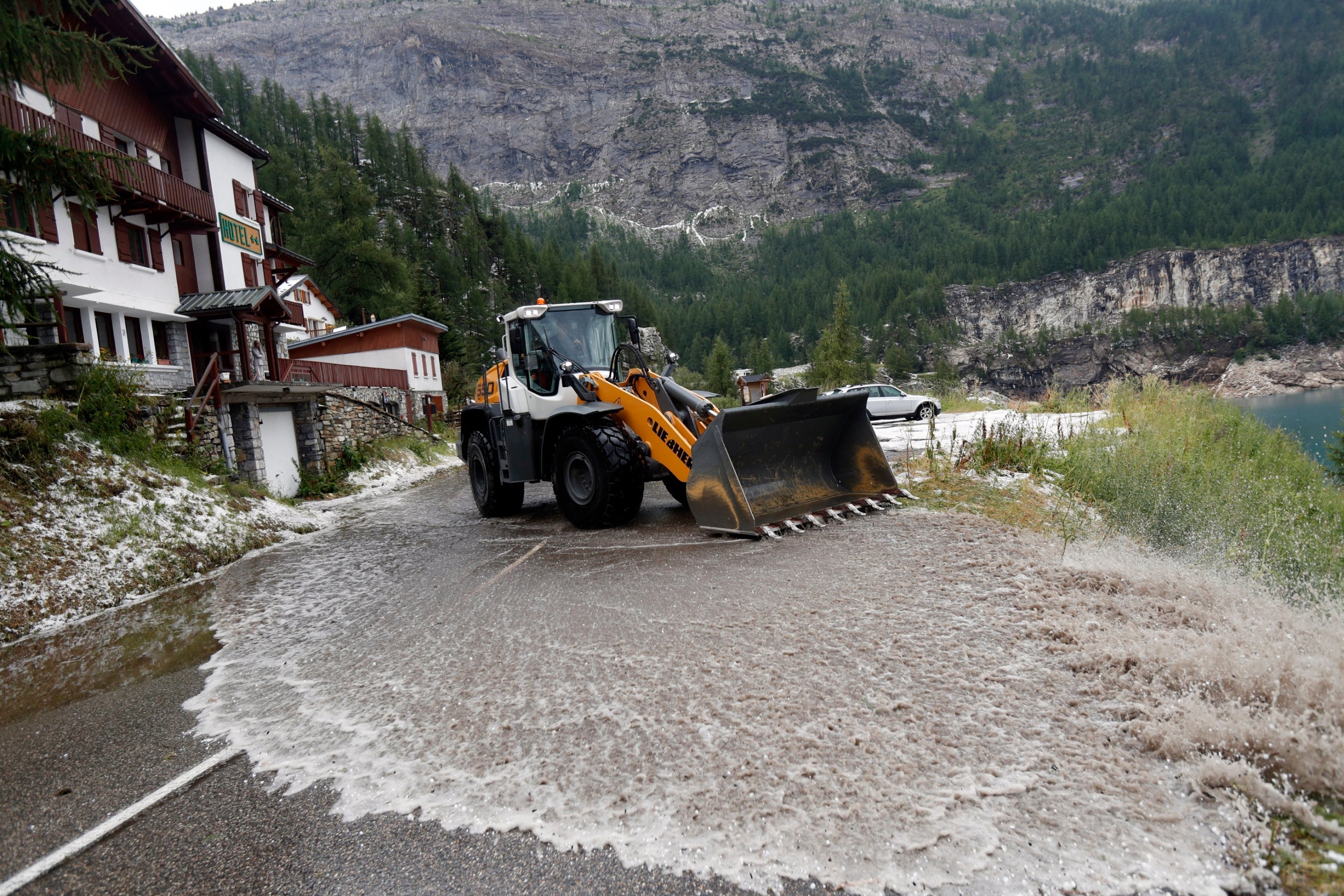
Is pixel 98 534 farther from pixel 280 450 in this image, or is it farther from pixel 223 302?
pixel 223 302

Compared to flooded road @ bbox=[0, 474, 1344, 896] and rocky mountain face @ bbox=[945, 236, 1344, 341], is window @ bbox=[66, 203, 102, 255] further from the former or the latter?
rocky mountain face @ bbox=[945, 236, 1344, 341]

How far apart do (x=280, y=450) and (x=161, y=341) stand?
33.3 ft

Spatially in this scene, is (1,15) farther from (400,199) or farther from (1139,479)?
(400,199)

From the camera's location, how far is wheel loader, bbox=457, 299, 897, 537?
695cm

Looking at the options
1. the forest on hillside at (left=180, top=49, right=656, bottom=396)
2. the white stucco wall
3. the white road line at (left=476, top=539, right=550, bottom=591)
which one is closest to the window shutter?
the white stucco wall

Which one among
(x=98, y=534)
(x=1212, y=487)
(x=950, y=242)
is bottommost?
(x=1212, y=487)

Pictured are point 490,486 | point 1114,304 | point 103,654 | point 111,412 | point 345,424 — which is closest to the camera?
point 103,654

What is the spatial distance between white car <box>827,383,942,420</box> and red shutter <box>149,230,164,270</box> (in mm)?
21917

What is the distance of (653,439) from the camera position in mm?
7727

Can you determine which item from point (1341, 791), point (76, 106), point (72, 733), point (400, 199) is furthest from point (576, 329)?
point (400, 199)

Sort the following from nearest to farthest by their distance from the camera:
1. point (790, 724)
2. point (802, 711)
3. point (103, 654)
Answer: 1. point (790, 724)
2. point (802, 711)
3. point (103, 654)

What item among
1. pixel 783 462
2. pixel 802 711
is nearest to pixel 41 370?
pixel 783 462

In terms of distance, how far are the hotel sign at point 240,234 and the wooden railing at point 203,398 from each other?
13.7 meters

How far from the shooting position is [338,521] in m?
11.8
